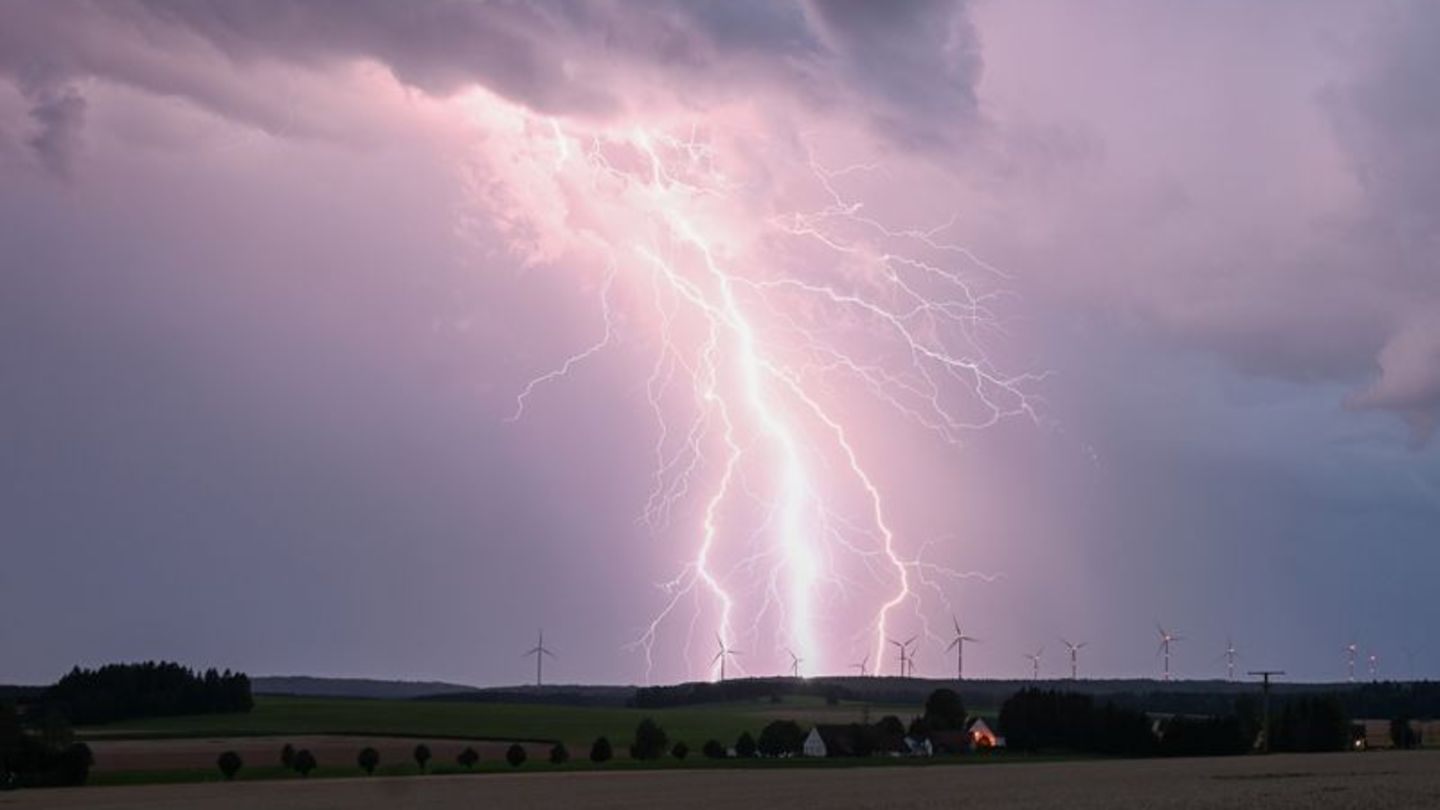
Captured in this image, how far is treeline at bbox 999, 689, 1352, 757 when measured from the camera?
107 meters

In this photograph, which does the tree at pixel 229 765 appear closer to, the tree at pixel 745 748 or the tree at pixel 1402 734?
the tree at pixel 745 748

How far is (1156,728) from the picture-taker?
11481 centimetres

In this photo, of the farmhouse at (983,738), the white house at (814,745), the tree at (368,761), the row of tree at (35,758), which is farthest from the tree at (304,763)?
the farmhouse at (983,738)

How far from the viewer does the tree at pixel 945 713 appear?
411 ft

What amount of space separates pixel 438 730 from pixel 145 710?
3905 cm

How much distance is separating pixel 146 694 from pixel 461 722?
117ft

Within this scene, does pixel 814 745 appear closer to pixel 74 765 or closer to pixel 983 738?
pixel 983 738

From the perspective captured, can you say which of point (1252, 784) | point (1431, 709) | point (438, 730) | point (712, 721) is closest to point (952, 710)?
point (712, 721)

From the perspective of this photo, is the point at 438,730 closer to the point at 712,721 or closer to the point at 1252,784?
the point at 712,721

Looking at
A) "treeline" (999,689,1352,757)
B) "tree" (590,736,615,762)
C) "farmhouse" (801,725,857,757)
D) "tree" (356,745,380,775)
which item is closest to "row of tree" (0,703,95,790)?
"tree" (356,745,380,775)

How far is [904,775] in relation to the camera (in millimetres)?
75062

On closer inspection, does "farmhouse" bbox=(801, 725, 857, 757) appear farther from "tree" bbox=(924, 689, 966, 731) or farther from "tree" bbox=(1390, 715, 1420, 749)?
"tree" bbox=(1390, 715, 1420, 749)

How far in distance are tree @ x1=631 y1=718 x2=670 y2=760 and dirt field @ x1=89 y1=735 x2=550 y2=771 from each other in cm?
566

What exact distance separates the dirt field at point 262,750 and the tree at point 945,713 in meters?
31.5
